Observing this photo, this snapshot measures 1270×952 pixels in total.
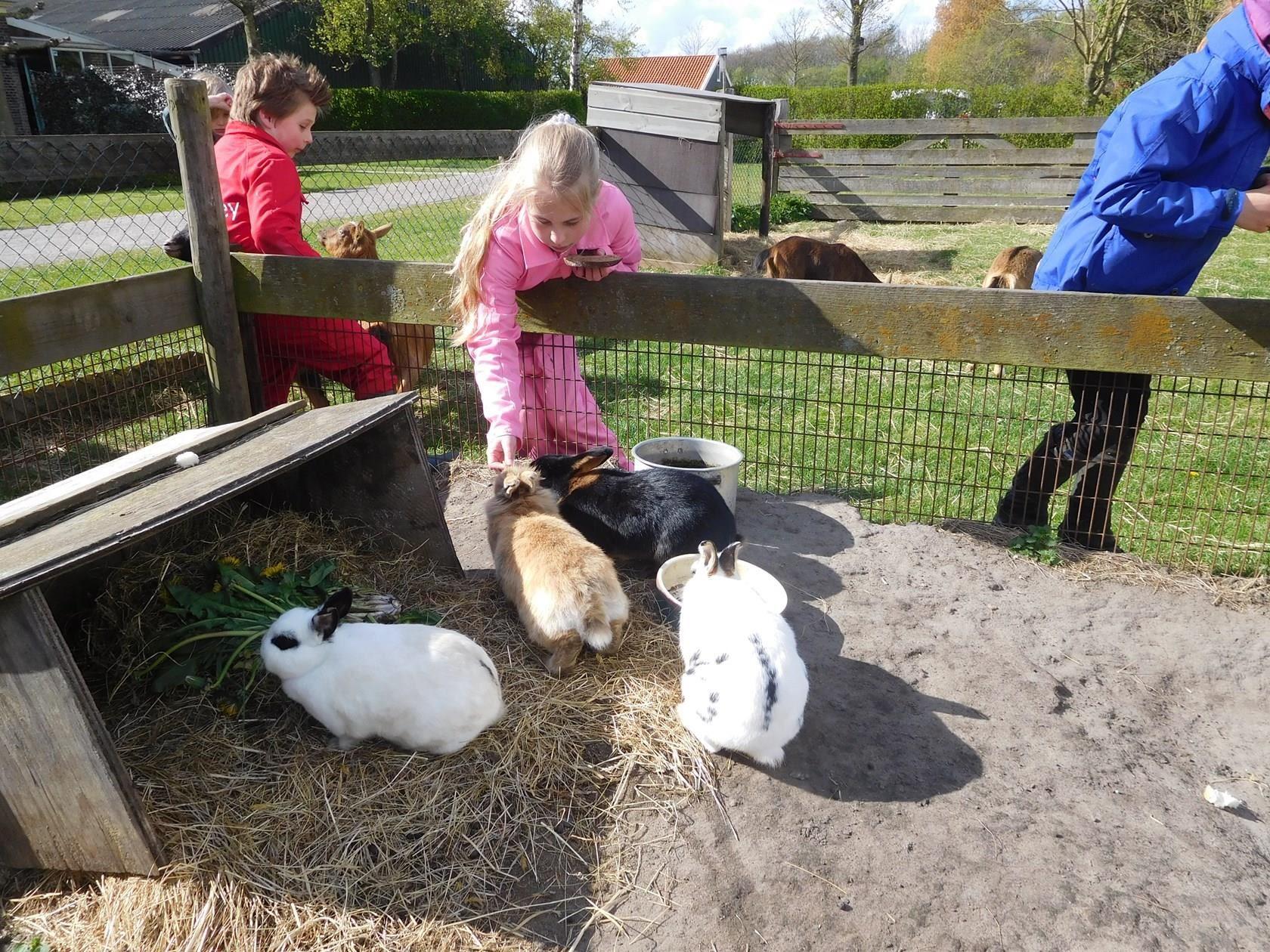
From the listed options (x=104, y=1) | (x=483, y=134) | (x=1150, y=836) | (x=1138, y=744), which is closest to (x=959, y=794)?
(x=1150, y=836)

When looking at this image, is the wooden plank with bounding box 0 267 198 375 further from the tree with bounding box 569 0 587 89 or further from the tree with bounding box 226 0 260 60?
the tree with bounding box 569 0 587 89

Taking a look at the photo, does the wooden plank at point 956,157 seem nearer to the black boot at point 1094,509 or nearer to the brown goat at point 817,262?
the brown goat at point 817,262

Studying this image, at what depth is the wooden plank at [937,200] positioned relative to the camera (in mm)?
15875

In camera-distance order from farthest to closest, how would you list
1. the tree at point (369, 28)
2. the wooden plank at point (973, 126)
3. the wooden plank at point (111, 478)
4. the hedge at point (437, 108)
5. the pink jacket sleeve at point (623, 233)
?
the tree at point (369, 28) < the hedge at point (437, 108) < the wooden plank at point (973, 126) < the pink jacket sleeve at point (623, 233) < the wooden plank at point (111, 478)

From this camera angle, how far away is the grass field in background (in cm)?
395

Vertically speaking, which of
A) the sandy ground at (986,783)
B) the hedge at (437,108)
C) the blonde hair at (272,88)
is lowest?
the sandy ground at (986,783)

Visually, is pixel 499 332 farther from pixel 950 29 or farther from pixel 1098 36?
→ pixel 950 29

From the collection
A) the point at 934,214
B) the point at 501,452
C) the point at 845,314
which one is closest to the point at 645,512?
the point at 501,452

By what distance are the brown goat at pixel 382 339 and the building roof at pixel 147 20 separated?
31.2 m

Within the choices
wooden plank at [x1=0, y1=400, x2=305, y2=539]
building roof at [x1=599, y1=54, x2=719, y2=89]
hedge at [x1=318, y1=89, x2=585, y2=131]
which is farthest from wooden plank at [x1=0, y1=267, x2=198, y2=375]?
building roof at [x1=599, y1=54, x2=719, y2=89]

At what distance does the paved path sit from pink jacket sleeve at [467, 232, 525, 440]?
460 cm

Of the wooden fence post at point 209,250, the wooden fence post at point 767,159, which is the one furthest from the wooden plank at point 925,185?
the wooden fence post at point 209,250

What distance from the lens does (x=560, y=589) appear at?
300 cm

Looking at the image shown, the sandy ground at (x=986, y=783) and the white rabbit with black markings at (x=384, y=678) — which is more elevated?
the white rabbit with black markings at (x=384, y=678)
